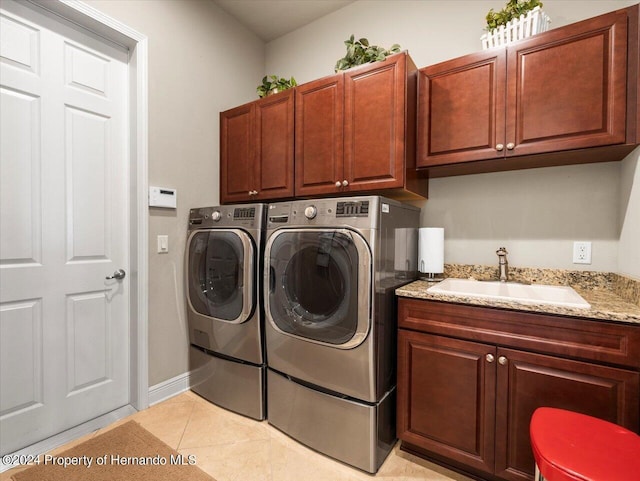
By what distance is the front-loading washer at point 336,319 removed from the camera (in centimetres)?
150

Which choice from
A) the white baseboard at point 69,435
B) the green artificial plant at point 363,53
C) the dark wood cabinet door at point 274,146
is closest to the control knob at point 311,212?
the dark wood cabinet door at point 274,146

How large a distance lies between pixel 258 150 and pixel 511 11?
5.63ft

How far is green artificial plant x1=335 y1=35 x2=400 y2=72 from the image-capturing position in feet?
6.26

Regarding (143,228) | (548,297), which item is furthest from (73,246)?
(548,297)

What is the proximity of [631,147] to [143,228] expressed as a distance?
2674 millimetres

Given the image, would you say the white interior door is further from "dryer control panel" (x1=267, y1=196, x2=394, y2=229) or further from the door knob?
"dryer control panel" (x1=267, y1=196, x2=394, y2=229)

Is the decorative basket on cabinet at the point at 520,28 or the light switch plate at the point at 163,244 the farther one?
the light switch plate at the point at 163,244

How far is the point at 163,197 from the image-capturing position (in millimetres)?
2154

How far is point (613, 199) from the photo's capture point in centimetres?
164

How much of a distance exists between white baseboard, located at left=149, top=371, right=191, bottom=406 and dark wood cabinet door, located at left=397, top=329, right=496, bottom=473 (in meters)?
1.59

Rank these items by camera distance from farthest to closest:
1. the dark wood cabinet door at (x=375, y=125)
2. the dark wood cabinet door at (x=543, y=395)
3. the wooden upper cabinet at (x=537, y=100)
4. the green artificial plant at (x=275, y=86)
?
1. the green artificial plant at (x=275, y=86)
2. the dark wood cabinet door at (x=375, y=125)
3. the wooden upper cabinet at (x=537, y=100)
4. the dark wood cabinet door at (x=543, y=395)

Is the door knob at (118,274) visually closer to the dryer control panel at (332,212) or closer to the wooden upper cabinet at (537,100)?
the dryer control panel at (332,212)

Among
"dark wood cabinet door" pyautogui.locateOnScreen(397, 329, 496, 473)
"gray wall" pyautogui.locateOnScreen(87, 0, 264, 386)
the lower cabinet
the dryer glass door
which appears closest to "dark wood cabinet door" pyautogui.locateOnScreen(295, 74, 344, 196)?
the dryer glass door

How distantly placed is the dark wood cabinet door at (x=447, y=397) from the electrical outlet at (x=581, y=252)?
2.71ft
